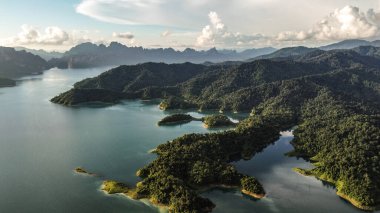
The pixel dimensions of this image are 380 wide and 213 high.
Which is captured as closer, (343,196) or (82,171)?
(343,196)

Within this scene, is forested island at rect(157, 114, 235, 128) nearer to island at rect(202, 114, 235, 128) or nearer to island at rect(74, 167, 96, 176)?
island at rect(202, 114, 235, 128)

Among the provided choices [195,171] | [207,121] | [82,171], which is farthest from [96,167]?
[207,121]

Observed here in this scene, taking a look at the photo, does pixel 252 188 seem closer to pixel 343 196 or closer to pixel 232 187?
pixel 232 187

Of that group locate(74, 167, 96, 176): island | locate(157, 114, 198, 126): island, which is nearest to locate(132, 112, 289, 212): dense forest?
locate(74, 167, 96, 176): island

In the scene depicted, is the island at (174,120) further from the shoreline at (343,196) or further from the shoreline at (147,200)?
the shoreline at (147,200)

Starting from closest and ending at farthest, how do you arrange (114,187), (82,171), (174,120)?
(114,187) → (82,171) → (174,120)

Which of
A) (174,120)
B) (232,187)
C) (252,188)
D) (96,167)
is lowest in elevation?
(96,167)

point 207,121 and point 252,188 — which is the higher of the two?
point 207,121

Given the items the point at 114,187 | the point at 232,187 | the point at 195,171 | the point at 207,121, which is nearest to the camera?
the point at 114,187
